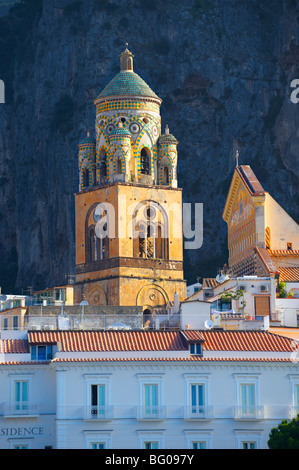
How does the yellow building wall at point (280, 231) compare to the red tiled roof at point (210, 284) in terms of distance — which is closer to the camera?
the red tiled roof at point (210, 284)

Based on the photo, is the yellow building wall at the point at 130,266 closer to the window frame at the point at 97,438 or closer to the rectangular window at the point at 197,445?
the rectangular window at the point at 197,445

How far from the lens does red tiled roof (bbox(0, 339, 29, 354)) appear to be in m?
73.6

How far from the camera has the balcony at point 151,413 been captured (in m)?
71.8

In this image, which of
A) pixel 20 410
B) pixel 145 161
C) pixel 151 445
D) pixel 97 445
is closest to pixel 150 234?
pixel 145 161

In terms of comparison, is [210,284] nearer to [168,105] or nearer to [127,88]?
[127,88]

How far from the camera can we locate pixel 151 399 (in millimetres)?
72562

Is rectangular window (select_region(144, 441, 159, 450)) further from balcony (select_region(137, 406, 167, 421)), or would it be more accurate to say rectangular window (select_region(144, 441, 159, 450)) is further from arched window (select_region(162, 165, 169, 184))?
arched window (select_region(162, 165, 169, 184))

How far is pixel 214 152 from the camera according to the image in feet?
520

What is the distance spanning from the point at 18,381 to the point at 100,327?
1012cm

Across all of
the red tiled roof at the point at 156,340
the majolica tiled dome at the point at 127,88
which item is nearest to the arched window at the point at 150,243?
the majolica tiled dome at the point at 127,88

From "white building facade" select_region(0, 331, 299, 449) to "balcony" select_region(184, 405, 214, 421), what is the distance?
4 centimetres

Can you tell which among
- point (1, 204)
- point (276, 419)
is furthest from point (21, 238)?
point (276, 419)

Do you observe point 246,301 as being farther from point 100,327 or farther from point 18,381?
point 18,381

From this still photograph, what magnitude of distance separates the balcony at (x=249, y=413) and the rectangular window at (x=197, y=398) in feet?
4.84
